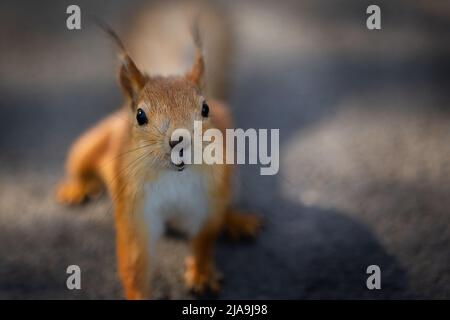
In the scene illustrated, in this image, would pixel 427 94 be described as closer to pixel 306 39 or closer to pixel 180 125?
pixel 306 39

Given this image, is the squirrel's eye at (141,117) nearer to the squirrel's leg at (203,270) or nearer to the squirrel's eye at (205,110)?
the squirrel's eye at (205,110)

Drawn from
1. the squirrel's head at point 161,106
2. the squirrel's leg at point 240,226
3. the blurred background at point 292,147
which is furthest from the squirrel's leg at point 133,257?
the squirrel's leg at point 240,226

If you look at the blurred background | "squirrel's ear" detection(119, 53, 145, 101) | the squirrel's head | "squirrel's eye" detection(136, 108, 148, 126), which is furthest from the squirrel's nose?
the blurred background

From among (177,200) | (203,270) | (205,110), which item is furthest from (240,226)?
(205,110)

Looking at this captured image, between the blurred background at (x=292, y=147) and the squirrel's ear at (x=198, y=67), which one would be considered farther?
the blurred background at (x=292, y=147)

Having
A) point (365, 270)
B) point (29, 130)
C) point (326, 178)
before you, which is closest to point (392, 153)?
point (326, 178)

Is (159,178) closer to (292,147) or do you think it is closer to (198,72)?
(198,72)

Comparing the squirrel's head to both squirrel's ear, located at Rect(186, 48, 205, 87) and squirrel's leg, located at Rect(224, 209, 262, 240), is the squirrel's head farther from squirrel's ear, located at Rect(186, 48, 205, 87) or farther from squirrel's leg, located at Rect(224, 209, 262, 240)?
squirrel's leg, located at Rect(224, 209, 262, 240)
